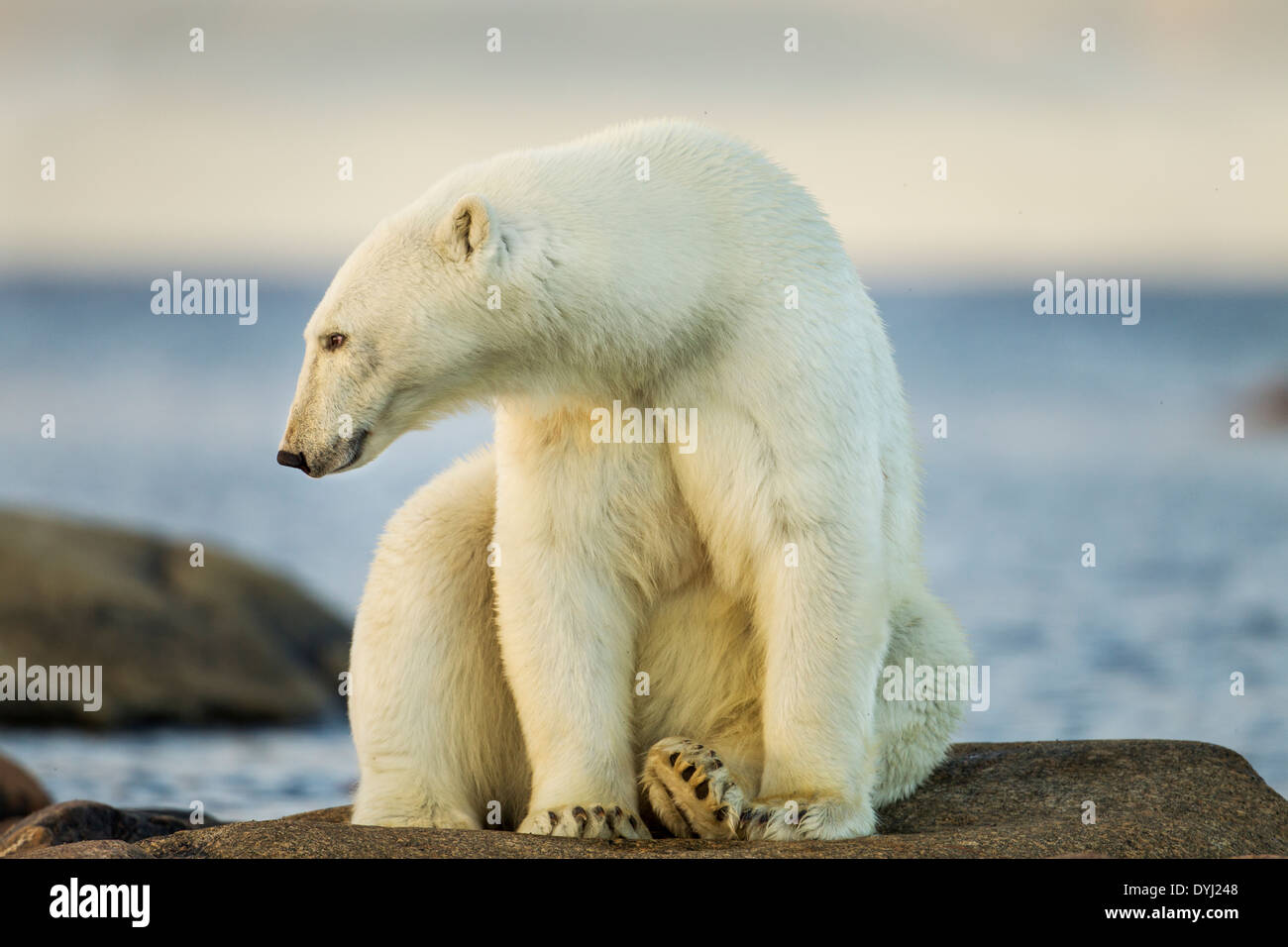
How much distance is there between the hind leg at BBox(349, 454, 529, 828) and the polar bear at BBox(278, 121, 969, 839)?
0.07 ft

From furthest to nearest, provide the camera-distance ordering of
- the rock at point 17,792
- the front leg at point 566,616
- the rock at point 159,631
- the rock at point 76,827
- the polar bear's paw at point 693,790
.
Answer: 1. the rock at point 159,631
2. the rock at point 17,792
3. the rock at point 76,827
4. the front leg at point 566,616
5. the polar bear's paw at point 693,790

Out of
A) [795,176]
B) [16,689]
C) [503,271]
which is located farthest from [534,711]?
[16,689]

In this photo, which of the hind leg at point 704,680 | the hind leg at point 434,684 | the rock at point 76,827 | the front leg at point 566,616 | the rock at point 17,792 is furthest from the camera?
the rock at point 17,792

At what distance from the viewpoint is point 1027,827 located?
5.12 meters

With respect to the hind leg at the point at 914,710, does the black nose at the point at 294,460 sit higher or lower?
higher

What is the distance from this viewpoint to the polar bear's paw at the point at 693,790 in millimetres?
5008

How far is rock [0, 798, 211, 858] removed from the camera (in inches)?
234

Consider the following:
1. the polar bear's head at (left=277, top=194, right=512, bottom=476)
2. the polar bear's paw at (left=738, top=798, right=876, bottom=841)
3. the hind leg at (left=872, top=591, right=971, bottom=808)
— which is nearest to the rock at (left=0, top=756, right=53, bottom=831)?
the polar bear's head at (left=277, top=194, right=512, bottom=476)

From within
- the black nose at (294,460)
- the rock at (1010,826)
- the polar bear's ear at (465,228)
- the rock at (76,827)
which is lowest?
the rock at (76,827)

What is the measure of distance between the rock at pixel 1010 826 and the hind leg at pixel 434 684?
1.24 ft

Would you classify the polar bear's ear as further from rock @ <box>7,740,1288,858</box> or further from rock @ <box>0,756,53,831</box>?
rock @ <box>0,756,53,831</box>

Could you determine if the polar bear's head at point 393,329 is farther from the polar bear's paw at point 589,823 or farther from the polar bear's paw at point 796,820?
the polar bear's paw at point 796,820

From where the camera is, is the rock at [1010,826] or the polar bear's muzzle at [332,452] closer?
the rock at [1010,826]

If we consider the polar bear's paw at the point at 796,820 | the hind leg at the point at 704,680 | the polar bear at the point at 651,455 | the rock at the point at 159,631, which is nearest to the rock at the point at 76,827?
the polar bear at the point at 651,455
